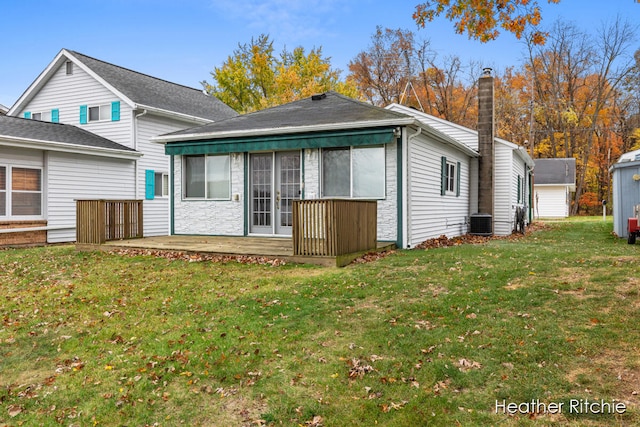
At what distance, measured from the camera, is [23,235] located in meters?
13.4

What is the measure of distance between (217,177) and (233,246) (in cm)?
308

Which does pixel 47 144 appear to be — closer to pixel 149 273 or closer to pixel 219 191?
pixel 219 191

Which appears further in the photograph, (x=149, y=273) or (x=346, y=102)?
(x=346, y=102)

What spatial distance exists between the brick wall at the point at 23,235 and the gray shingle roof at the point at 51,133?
2424 millimetres

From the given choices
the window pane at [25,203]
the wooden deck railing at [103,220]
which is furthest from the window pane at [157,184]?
the wooden deck railing at [103,220]

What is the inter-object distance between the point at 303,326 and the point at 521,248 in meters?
6.68

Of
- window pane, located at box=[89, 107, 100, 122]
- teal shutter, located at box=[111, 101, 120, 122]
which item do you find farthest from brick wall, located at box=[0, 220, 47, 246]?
window pane, located at box=[89, 107, 100, 122]

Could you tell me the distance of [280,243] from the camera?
1048cm

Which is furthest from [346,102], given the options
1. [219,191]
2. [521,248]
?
[521,248]

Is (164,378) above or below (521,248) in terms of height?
below

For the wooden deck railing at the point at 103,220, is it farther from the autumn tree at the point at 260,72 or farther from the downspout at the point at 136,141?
the autumn tree at the point at 260,72

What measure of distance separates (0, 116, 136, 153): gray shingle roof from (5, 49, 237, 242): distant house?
59 centimetres

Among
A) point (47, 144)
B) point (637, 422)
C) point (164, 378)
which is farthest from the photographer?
point (47, 144)

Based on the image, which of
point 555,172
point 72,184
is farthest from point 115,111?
point 555,172
